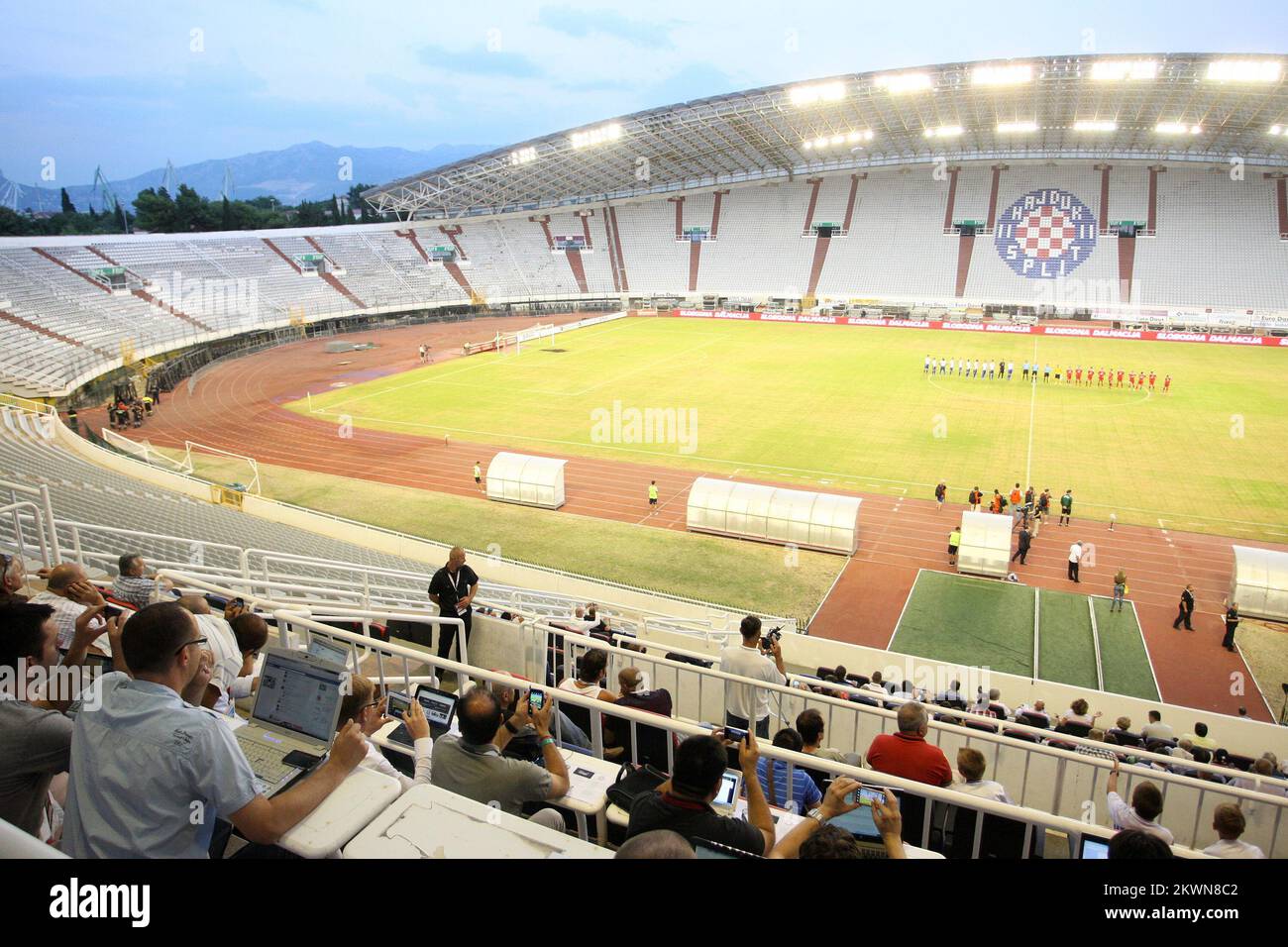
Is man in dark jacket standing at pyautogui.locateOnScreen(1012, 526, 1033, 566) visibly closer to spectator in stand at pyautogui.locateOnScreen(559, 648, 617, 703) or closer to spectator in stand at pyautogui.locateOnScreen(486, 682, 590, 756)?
spectator in stand at pyautogui.locateOnScreen(559, 648, 617, 703)

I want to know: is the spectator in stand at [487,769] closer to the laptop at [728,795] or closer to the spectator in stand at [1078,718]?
the laptop at [728,795]

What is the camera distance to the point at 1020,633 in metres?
16.7

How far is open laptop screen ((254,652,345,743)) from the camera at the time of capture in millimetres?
4586

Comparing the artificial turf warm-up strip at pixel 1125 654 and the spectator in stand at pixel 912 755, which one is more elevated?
the spectator in stand at pixel 912 755

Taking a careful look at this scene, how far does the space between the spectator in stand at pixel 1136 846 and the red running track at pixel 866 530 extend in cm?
1369

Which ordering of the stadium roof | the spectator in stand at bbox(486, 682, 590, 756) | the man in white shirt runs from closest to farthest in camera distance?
1. the spectator in stand at bbox(486, 682, 590, 756)
2. the man in white shirt
3. the stadium roof

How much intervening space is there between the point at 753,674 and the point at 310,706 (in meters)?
4.56

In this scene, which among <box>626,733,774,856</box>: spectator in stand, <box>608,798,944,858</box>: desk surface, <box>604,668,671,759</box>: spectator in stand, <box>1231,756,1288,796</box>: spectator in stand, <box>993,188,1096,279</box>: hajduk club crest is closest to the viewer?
<box>626,733,774,856</box>: spectator in stand

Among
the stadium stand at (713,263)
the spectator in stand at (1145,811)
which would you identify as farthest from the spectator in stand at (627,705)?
the stadium stand at (713,263)

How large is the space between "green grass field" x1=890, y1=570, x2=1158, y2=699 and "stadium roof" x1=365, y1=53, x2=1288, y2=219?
48898 millimetres

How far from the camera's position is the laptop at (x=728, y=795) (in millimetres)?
4430

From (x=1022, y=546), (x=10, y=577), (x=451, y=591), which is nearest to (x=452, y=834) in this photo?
(x=10, y=577)

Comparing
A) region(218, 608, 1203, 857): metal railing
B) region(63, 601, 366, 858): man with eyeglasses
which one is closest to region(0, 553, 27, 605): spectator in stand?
region(218, 608, 1203, 857): metal railing

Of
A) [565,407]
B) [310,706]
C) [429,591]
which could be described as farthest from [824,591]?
[565,407]
